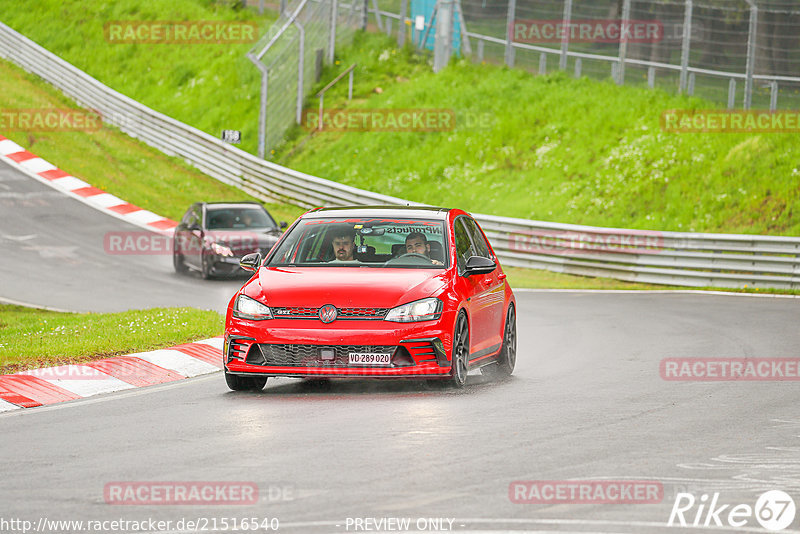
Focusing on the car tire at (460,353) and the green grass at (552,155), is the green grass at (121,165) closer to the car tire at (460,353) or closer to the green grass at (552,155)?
the green grass at (552,155)

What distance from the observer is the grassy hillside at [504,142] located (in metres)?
28.3

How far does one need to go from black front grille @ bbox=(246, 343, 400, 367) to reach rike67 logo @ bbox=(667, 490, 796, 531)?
375 cm

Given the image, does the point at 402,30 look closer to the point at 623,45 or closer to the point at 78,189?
the point at 623,45

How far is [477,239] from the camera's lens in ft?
40.9

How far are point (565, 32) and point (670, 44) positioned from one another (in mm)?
3894

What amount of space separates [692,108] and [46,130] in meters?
19.5

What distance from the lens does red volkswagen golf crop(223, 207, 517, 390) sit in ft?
33.0

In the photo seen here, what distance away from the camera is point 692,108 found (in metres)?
31.4

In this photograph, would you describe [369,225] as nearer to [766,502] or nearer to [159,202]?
[766,502]

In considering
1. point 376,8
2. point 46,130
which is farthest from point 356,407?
point 376,8

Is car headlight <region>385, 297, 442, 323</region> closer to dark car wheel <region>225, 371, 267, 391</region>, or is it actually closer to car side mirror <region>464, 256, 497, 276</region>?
car side mirror <region>464, 256, 497, 276</region>

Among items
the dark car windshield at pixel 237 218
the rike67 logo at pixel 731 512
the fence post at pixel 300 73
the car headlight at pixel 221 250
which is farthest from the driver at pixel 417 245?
the fence post at pixel 300 73

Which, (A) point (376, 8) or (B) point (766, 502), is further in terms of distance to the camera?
(A) point (376, 8)

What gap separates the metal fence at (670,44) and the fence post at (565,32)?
3 centimetres
